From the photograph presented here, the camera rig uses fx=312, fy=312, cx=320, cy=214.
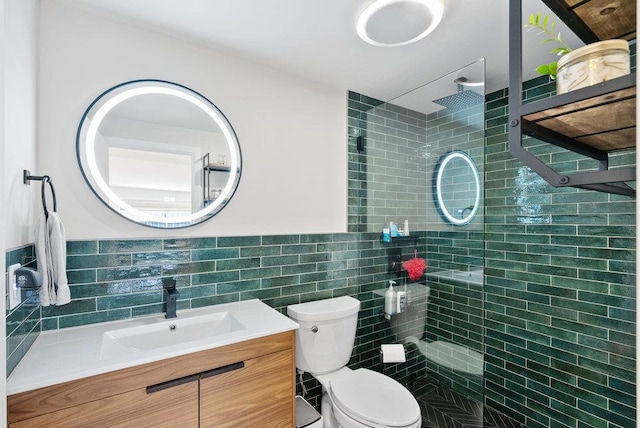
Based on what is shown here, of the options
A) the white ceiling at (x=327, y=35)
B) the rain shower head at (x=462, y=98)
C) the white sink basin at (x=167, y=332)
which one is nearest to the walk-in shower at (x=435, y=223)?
the rain shower head at (x=462, y=98)

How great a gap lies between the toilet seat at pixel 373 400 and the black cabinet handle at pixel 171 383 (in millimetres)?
811

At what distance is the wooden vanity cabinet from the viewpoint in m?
1.12

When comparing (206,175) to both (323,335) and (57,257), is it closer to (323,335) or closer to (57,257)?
(57,257)

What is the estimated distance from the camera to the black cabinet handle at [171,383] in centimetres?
128

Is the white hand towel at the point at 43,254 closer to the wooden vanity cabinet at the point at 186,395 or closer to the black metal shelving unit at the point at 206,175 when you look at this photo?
the wooden vanity cabinet at the point at 186,395

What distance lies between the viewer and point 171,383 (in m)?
1.32

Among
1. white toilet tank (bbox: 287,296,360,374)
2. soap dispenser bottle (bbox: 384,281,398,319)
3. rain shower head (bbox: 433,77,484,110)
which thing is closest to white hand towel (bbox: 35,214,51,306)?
white toilet tank (bbox: 287,296,360,374)

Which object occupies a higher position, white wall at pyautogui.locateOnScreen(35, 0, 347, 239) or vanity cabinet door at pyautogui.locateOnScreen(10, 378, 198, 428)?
white wall at pyautogui.locateOnScreen(35, 0, 347, 239)

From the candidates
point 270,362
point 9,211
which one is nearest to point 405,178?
point 270,362

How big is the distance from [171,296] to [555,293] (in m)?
2.47

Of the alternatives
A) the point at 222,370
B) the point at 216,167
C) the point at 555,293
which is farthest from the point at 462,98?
the point at 222,370

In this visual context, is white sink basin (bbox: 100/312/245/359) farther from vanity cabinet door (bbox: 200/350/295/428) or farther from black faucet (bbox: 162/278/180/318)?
vanity cabinet door (bbox: 200/350/295/428)

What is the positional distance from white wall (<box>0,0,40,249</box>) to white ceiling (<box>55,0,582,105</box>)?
35cm

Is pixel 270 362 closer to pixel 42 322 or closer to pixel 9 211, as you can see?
pixel 42 322
